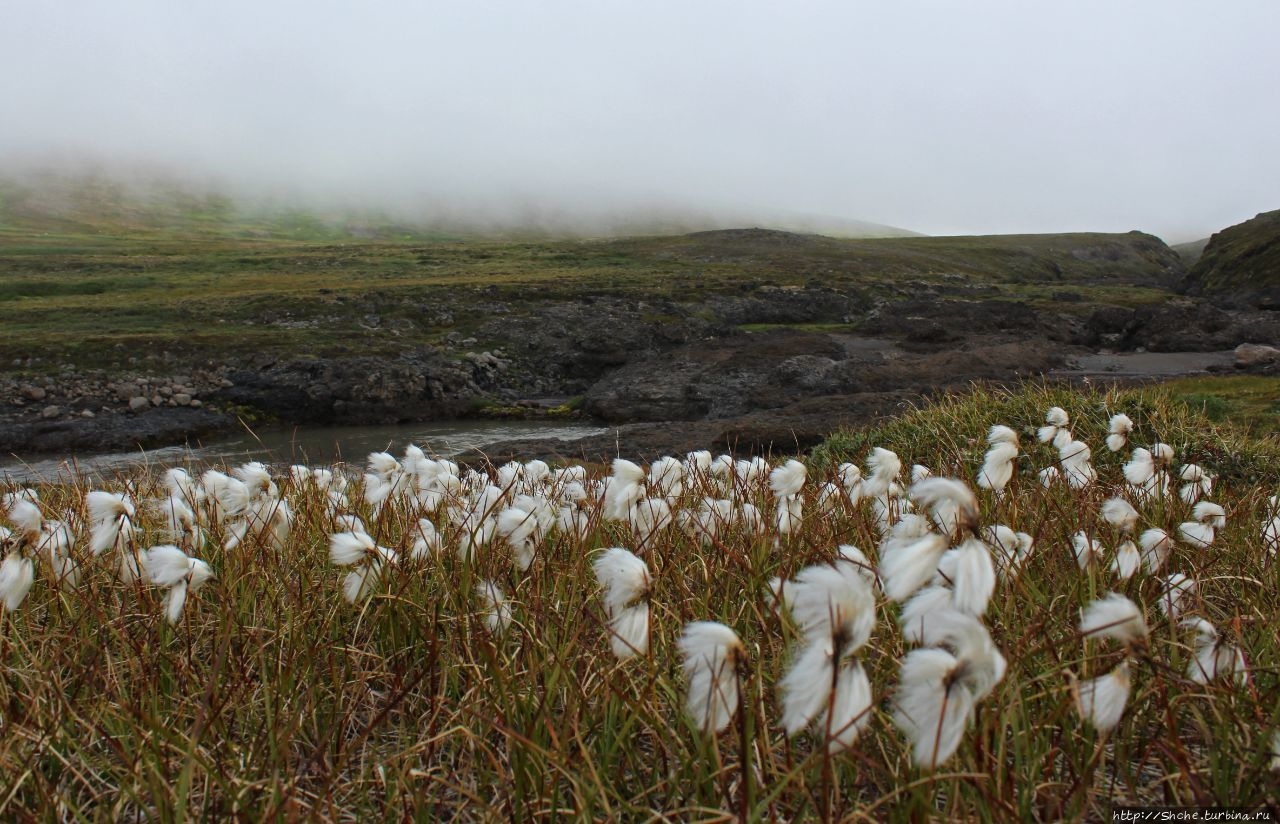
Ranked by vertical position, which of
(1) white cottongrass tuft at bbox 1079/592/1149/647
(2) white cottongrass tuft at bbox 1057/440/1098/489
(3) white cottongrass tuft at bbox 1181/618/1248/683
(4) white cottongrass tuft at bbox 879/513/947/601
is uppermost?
(4) white cottongrass tuft at bbox 879/513/947/601

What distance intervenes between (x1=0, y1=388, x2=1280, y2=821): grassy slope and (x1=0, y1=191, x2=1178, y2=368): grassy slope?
30035mm

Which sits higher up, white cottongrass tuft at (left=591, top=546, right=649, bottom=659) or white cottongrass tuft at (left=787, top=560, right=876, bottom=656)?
white cottongrass tuft at (left=787, top=560, right=876, bottom=656)

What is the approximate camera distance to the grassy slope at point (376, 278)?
35125 millimetres

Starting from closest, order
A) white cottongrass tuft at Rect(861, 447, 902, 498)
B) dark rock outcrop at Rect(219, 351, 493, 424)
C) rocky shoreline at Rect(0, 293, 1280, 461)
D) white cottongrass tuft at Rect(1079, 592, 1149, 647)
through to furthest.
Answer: white cottongrass tuft at Rect(1079, 592, 1149, 647), white cottongrass tuft at Rect(861, 447, 902, 498), rocky shoreline at Rect(0, 293, 1280, 461), dark rock outcrop at Rect(219, 351, 493, 424)

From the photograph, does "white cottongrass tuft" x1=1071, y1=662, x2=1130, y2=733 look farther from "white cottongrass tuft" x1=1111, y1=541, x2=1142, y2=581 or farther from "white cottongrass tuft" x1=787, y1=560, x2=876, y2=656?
"white cottongrass tuft" x1=1111, y1=541, x2=1142, y2=581

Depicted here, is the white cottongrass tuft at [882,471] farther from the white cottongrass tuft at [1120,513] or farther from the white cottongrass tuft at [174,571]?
the white cottongrass tuft at [174,571]

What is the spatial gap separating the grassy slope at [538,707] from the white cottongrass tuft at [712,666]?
0.35ft

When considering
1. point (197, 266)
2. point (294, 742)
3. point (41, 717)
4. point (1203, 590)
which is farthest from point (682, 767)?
point (197, 266)

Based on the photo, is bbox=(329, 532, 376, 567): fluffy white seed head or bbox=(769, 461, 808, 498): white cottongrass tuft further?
bbox=(769, 461, 808, 498): white cottongrass tuft

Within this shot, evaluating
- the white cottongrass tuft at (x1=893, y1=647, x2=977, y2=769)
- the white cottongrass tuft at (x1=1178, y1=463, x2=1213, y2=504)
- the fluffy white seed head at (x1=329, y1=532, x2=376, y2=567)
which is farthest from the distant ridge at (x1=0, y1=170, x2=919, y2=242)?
the white cottongrass tuft at (x1=893, y1=647, x2=977, y2=769)

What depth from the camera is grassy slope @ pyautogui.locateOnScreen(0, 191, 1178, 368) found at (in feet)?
115

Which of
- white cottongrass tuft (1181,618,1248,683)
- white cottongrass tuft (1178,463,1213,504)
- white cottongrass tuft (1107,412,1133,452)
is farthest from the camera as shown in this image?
white cottongrass tuft (1107,412,1133,452)

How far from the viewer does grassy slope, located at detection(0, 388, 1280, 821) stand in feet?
6.79

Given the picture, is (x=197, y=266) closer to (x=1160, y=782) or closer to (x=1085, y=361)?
(x=1085, y=361)
